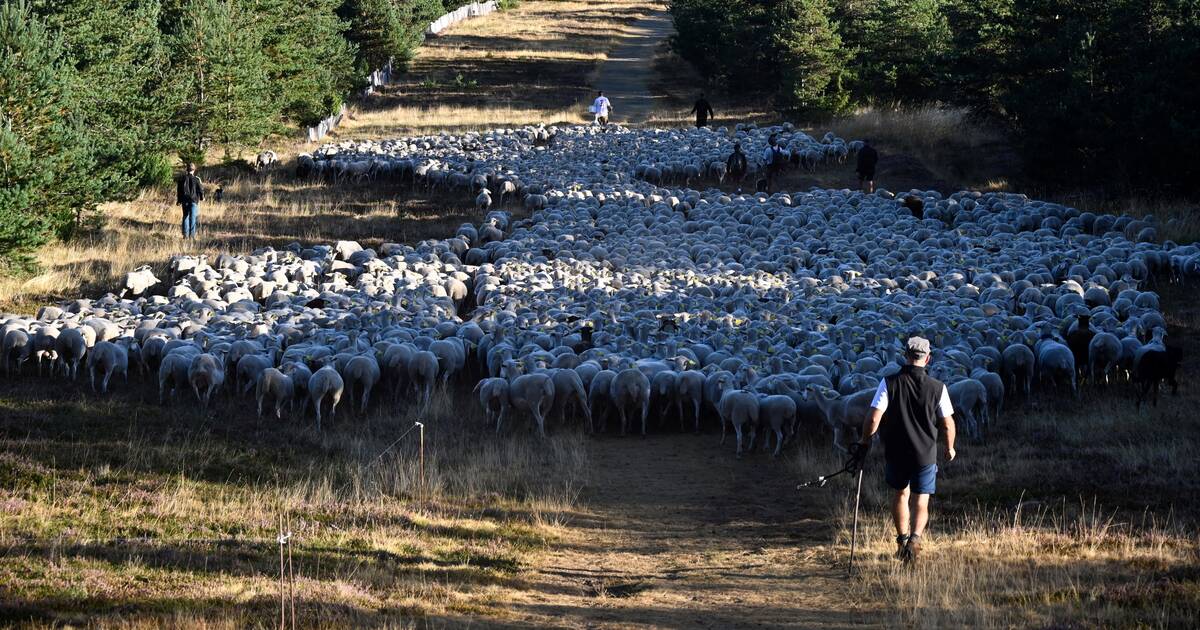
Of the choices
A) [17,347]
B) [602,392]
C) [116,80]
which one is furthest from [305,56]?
[602,392]

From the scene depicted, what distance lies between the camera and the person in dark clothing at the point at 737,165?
39.9m

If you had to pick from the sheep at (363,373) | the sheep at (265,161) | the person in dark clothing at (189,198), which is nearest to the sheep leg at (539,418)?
the sheep at (363,373)

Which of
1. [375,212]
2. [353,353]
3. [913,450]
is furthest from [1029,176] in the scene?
[913,450]

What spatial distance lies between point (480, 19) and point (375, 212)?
231ft

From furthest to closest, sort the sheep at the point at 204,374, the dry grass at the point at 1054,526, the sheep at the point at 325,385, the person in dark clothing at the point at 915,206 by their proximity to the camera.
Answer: the person in dark clothing at the point at 915,206
the sheep at the point at 204,374
the sheep at the point at 325,385
the dry grass at the point at 1054,526

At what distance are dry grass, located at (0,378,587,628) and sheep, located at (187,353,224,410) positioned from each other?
0.38 m

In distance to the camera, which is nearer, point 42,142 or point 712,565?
point 712,565

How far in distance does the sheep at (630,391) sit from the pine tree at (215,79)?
→ 25649mm

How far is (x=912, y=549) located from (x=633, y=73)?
66.5 meters

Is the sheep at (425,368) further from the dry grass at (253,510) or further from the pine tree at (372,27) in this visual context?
the pine tree at (372,27)

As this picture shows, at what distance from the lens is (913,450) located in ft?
36.6

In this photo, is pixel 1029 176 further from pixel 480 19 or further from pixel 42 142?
pixel 480 19

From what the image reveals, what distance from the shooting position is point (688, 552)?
12844 millimetres

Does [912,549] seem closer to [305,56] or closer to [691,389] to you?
[691,389]
